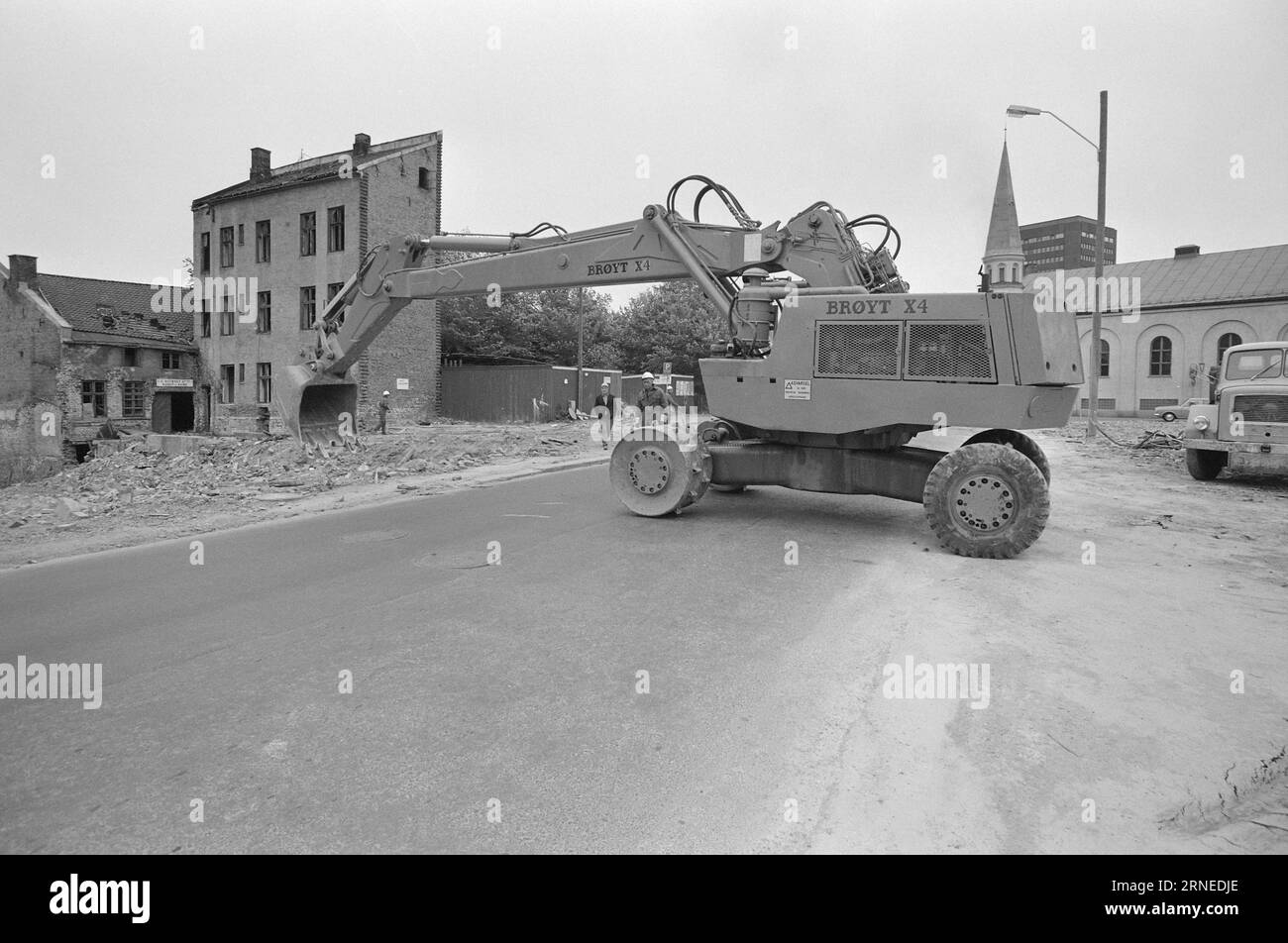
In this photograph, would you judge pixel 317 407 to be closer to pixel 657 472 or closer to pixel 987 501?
pixel 657 472

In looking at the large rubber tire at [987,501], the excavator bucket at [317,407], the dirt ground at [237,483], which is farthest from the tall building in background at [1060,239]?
the large rubber tire at [987,501]

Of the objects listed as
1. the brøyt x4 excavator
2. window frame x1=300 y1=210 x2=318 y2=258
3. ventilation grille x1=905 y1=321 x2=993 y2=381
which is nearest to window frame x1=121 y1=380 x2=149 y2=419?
window frame x1=300 y1=210 x2=318 y2=258

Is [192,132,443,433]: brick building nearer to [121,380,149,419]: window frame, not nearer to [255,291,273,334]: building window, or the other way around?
[255,291,273,334]: building window

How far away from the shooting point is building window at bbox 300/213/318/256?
1439 inches

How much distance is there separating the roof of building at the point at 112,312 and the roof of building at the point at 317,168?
24.4 feet

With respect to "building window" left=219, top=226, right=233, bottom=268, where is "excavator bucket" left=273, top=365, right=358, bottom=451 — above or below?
below

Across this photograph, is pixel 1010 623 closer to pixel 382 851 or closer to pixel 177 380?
pixel 382 851

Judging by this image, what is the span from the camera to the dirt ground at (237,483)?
1065cm

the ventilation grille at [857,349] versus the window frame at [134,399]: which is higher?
the ventilation grille at [857,349]

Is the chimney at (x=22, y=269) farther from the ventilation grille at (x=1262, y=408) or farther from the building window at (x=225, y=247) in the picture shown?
the ventilation grille at (x=1262, y=408)

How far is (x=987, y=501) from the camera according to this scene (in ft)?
27.7

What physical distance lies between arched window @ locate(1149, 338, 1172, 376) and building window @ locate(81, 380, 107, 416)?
181ft

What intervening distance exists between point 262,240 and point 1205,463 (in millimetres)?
38303

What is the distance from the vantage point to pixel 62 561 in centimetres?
870
